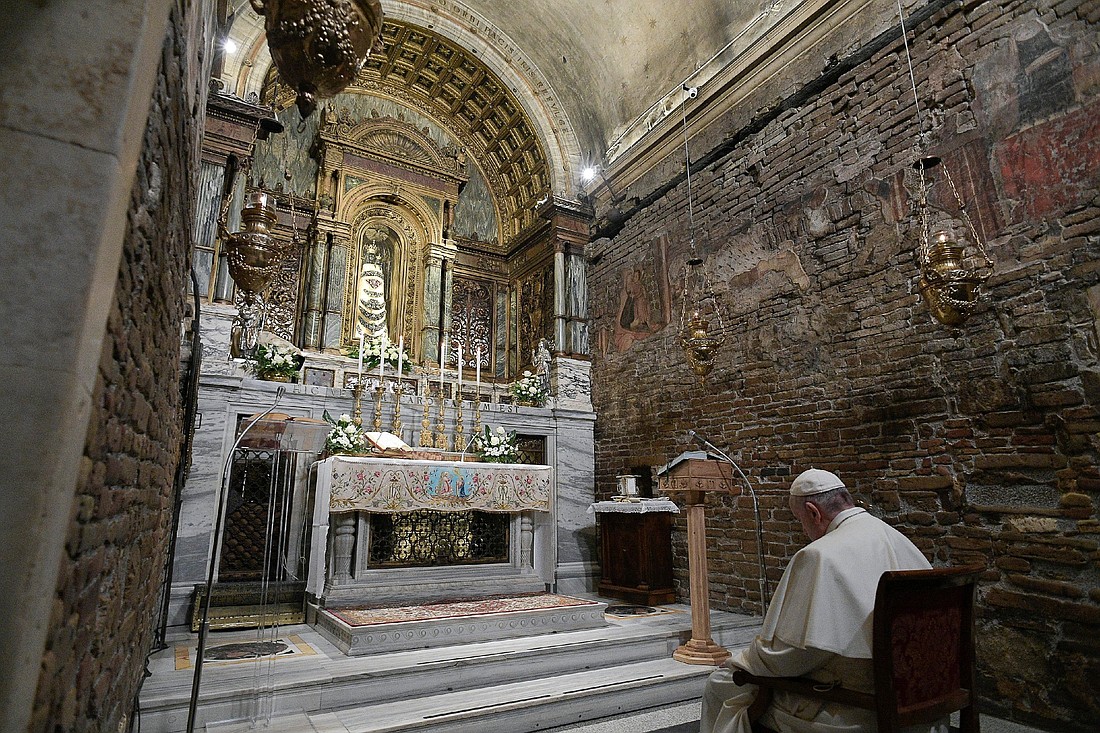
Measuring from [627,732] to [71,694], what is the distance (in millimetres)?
3488

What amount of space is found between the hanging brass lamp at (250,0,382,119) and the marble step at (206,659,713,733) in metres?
3.56

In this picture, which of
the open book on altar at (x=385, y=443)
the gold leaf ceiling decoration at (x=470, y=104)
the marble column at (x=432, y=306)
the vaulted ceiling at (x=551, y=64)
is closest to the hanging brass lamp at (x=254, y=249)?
the open book on altar at (x=385, y=443)

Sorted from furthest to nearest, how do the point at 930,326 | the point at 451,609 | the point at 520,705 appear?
the point at 451,609
the point at 930,326
the point at 520,705

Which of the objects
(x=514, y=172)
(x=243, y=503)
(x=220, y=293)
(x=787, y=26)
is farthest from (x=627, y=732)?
(x=514, y=172)

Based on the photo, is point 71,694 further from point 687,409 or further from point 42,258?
point 687,409

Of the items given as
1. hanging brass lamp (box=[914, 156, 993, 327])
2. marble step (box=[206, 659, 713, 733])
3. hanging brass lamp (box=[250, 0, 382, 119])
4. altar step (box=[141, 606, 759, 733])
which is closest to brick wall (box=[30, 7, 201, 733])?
hanging brass lamp (box=[250, 0, 382, 119])

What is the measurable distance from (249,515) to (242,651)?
2491 mm

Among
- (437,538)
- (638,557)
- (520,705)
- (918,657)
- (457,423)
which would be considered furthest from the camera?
(457,423)

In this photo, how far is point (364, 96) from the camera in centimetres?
1209

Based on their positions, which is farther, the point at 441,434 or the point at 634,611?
the point at 441,434

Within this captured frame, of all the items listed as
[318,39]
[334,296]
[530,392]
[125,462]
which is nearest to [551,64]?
[334,296]

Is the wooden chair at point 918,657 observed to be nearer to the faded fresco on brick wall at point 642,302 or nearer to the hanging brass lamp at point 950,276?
the hanging brass lamp at point 950,276

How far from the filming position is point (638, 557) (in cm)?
807

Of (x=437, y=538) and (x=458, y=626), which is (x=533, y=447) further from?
(x=458, y=626)
